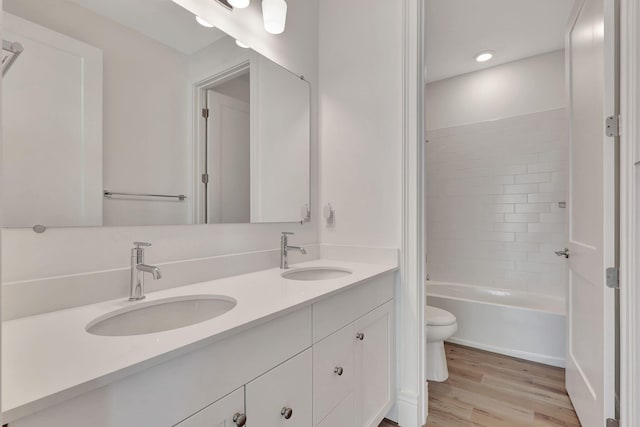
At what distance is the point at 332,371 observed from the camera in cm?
112

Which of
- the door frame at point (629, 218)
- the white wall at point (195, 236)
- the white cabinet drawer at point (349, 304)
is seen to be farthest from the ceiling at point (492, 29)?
the white cabinet drawer at point (349, 304)

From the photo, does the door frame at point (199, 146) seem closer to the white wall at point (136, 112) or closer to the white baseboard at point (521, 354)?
the white wall at point (136, 112)

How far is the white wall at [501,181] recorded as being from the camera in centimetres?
260

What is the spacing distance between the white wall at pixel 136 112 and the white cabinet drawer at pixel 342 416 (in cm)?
92

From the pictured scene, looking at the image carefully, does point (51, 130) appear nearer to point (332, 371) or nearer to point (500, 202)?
point (332, 371)

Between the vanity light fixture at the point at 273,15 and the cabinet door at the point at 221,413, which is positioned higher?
the vanity light fixture at the point at 273,15

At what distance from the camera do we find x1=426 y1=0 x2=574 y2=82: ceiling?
211 cm

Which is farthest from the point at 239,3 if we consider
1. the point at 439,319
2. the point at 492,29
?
the point at 439,319

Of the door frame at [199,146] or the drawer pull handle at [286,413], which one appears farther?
the door frame at [199,146]

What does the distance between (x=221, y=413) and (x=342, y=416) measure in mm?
622

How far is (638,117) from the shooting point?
44.1 inches

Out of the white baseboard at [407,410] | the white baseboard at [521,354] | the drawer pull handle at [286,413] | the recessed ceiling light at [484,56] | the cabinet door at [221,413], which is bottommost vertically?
the white baseboard at [521,354]

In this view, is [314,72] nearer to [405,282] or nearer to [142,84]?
[142,84]

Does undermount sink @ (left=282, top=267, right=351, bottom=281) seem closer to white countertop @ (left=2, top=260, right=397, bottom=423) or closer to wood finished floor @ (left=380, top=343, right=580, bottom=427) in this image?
white countertop @ (left=2, top=260, right=397, bottom=423)
